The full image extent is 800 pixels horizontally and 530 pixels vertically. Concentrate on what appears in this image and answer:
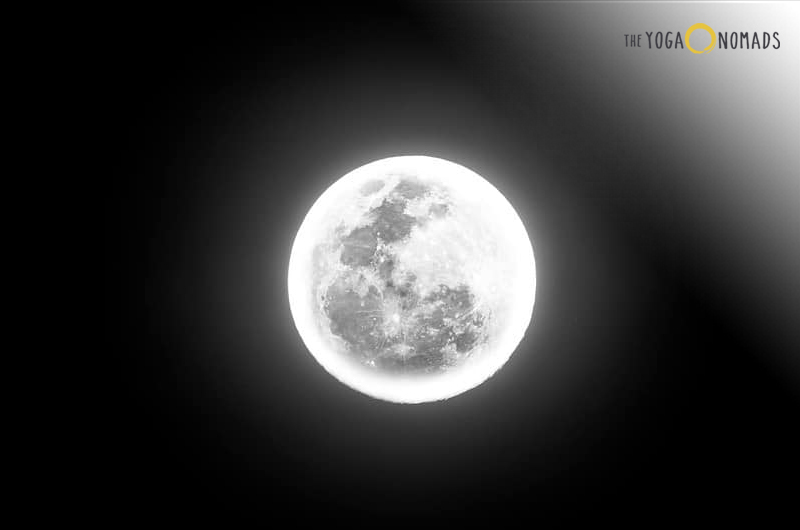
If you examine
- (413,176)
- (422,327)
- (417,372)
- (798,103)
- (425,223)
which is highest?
(798,103)

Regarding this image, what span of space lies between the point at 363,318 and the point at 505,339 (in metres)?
0.93

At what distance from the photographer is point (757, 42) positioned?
3111 millimetres

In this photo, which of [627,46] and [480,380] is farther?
[627,46]

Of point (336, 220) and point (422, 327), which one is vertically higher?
point (336, 220)

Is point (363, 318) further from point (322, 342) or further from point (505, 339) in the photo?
point (505, 339)

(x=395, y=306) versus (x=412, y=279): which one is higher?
(x=412, y=279)

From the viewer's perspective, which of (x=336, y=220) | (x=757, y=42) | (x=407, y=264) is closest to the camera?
(x=407, y=264)

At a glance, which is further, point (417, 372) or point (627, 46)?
point (627, 46)

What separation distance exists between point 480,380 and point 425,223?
1.09 meters

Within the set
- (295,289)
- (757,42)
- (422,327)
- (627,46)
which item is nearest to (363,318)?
(422,327)

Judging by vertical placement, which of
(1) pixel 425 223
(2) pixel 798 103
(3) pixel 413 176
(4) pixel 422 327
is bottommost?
(4) pixel 422 327

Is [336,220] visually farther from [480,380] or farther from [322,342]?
[480,380]

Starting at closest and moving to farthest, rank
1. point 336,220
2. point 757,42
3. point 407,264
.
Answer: point 407,264 → point 336,220 → point 757,42

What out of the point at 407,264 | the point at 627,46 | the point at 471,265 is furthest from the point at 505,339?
the point at 627,46
